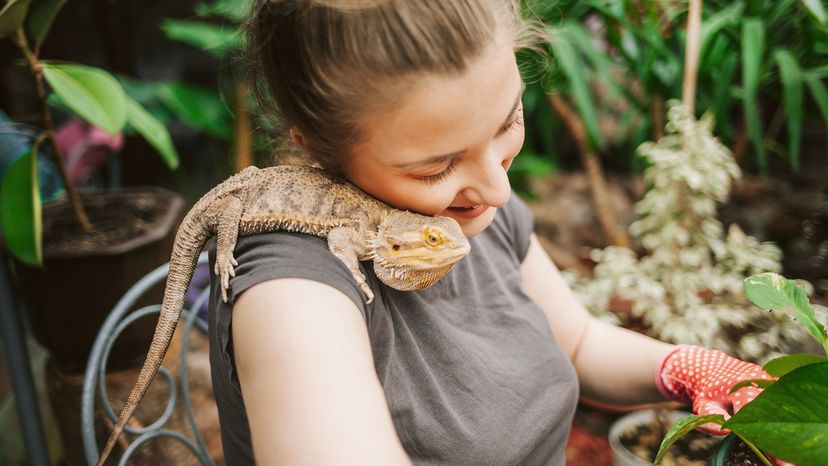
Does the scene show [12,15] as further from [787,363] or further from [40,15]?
[787,363]

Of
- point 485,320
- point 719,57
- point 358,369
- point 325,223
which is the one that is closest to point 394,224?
point 325,223

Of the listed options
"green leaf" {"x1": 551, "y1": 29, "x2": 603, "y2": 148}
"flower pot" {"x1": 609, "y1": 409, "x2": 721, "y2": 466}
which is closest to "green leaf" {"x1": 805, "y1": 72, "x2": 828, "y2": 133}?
"green leaf" {"x1": 551, "y1": 29, "x2": 603, "y2": 148}

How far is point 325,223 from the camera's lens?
866 mm

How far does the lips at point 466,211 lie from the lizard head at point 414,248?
0.16 feet

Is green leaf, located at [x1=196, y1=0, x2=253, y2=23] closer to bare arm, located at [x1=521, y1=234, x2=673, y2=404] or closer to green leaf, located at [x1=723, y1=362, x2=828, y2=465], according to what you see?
bare arm, located at [x1=521, y1=234, x2=673, y2=404]

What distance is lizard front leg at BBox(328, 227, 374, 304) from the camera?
0.84m

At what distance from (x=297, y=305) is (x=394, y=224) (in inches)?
6.9

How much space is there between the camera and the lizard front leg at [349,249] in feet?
2.77

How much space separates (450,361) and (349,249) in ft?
0.84

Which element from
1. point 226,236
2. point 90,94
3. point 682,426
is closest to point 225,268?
point 226,236

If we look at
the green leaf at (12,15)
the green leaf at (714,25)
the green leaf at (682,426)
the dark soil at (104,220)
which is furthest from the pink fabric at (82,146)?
the green leaf at (682,426)

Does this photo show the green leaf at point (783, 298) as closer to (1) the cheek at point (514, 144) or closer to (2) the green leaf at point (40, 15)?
(1) the cheek at point (514, 144)

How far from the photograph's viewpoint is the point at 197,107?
3.07m

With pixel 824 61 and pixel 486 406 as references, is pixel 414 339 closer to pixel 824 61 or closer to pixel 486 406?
pixel 486 406
